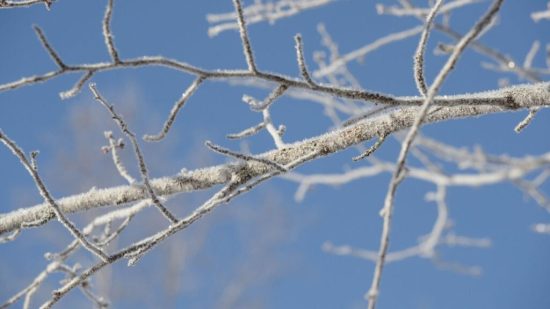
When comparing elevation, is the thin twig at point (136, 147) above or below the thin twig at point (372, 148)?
below

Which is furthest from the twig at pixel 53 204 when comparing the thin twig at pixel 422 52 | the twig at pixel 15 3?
the thin twig at pixel 422 52

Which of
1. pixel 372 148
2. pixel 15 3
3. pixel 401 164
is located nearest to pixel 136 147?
pixel 15 3

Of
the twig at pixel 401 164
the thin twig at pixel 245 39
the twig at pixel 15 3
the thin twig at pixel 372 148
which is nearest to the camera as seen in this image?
the twig at pixel 401 164

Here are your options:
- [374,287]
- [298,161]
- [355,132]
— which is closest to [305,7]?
[355,132]

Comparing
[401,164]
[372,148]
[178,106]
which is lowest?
[401,164]

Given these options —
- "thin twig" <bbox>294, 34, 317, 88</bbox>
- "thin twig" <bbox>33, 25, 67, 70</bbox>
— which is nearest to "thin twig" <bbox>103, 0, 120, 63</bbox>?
"thin twig" <bbox>33, 25, 67, 70</bbox>

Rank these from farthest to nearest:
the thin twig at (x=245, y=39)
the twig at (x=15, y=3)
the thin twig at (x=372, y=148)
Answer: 1. the thin twig at (x=372, y=148)
2. the twig at (x=15, y=3)
3. the thin twig at (x=245, y=39)

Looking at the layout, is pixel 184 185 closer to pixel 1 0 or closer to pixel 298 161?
pixel 298 161

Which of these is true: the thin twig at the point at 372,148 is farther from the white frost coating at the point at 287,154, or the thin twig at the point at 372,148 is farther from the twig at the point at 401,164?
the twig at the point at 401,164

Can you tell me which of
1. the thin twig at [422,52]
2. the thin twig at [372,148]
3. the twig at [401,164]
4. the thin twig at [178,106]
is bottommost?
the twig at [401,164]

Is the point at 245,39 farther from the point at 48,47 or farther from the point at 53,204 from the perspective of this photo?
the point at 53,204

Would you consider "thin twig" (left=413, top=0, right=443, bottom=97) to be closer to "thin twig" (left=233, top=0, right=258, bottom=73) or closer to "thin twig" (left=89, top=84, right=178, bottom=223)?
"thin twig" (left=233, top=0, right=258, bottom=73)
